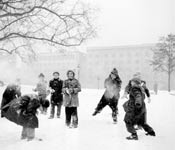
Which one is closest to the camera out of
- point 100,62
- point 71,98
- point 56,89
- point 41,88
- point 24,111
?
point 24,111

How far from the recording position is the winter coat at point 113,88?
7184 millimetres

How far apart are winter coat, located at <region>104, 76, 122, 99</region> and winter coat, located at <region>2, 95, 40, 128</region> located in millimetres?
3199

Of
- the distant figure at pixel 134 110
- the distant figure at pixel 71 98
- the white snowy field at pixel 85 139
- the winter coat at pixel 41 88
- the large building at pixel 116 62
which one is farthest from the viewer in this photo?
the large building at pixel 116 62

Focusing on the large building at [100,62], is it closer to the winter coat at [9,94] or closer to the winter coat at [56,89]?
the winter coat at [56,89]

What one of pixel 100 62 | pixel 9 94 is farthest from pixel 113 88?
pixel 100 62

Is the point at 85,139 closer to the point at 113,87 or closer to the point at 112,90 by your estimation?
the point at 112,90

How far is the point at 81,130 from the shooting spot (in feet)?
19.3

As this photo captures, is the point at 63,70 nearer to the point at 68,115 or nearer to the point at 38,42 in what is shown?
the point at 38,42

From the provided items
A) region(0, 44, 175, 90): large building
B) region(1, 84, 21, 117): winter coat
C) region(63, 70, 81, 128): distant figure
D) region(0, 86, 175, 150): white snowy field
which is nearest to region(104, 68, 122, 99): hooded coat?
region(0, 86, 175, 150): white snowy field

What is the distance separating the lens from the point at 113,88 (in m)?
7.24

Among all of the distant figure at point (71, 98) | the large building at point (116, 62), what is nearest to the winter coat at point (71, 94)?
the distant figure at point (71, 98)

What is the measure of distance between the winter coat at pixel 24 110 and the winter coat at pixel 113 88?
10.5ft

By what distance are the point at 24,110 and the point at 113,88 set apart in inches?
137

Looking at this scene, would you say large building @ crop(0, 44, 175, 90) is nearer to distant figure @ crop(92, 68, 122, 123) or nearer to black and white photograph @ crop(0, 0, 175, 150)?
black and white photograph @ crop(0, 0, 175, 150)
